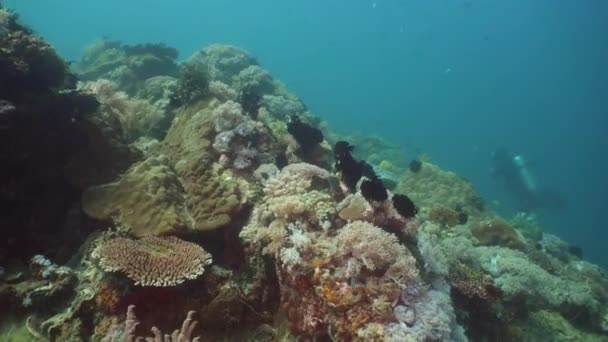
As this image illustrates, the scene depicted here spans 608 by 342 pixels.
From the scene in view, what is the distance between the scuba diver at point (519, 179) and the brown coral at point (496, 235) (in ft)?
91.3

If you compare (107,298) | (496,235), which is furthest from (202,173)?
(496,235)

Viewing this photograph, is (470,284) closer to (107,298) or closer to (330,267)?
(330,267)

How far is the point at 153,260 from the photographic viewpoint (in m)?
5.19

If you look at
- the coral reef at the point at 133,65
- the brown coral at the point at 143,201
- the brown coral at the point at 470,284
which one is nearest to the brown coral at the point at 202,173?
the brown coral at the point at 143,201

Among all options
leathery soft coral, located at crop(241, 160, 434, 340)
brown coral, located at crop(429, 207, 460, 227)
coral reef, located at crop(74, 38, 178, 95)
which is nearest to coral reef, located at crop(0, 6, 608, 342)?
leathery soft coral, located at crop(241, 160, 434, 340)

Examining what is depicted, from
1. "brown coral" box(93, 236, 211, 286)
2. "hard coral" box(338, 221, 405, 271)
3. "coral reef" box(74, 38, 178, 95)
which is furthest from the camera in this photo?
"coral reef" box(74, 38, 178, 95)

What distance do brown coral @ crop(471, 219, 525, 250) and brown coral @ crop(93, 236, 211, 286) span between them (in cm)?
951

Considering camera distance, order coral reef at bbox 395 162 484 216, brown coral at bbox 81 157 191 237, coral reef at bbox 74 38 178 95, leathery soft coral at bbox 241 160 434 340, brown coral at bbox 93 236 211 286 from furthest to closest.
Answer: coral reef at bbox 74 38 178 95 < coral reef at bbox 395 162 484 216 < brown coral at bbox 81 157 191 237 < brown coral at bbox 93 236 211 286 < leathery soft coral at bbox 241 160 434 340

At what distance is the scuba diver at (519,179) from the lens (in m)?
37.8

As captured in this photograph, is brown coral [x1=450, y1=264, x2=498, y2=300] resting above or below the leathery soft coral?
above

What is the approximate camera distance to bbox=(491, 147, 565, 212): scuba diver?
1490 inches

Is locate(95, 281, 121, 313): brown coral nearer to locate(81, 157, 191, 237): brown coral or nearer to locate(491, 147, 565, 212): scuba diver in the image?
locate(81, 157, 191, 237): brown coral

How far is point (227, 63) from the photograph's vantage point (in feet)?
73.0

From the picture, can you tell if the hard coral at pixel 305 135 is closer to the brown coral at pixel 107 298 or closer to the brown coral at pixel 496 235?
the brown coral at pixel 107 298
